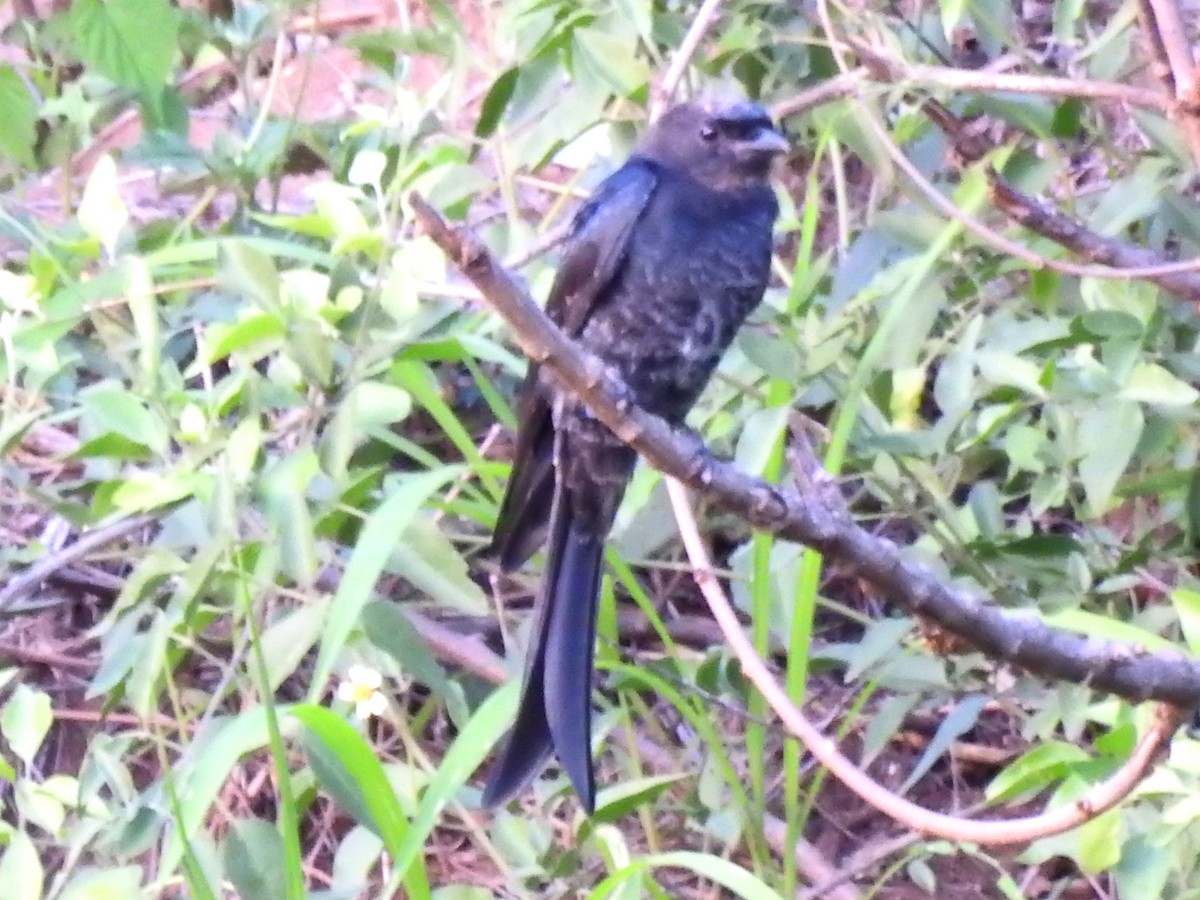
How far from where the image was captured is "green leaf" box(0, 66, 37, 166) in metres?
1.89

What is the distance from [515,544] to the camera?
1664 mm

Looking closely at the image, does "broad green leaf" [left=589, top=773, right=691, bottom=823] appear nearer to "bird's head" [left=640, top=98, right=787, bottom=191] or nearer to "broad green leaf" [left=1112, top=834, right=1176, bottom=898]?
"broad green leaf" [left=1112, top=834, right=1176, bottom=898]

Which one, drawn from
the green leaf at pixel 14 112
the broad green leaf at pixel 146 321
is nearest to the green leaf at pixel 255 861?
the broad green leaf at pixel 146 321

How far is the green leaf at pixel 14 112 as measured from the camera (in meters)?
1.89

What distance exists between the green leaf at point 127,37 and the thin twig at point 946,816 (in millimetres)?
849

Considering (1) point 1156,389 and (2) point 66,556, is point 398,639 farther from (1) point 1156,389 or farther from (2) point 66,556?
(1) point 1156,389

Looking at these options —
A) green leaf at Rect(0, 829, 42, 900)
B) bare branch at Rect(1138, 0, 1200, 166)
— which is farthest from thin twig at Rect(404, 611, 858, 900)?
bare branch at Rect(1138, 0, 1200, 166)

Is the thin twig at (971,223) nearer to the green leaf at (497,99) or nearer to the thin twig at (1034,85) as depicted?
the thin twig at (1034,85)

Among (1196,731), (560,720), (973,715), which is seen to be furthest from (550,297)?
(1196,731)

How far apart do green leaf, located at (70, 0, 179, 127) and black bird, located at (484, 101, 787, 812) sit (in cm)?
52

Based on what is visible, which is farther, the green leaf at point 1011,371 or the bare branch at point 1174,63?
the green leaf at point 1011,371

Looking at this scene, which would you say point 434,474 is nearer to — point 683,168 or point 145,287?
point 145,287

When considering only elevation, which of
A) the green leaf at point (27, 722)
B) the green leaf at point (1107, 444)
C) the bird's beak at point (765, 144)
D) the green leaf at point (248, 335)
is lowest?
the green leaf at point (1107, 444)

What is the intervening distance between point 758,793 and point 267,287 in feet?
2.14
